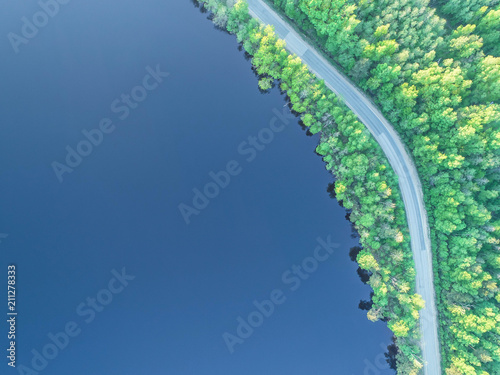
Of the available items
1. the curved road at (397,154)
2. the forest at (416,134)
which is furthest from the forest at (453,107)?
the curved road at (397,154)

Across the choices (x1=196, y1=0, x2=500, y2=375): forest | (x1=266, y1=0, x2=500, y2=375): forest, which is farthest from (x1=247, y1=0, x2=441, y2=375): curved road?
(x1=266, y1=0, x2=500, y2=375): forest

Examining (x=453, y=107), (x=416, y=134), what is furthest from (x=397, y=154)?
(x=453, y=107)

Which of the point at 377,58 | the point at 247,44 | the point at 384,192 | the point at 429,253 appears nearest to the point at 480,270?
the point at 429,253

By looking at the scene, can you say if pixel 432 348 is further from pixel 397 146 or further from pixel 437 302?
pixel 397 146

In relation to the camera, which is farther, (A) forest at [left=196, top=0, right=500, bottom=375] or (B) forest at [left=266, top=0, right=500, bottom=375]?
(A) forest at [left=196, top=0, right=500, bottom=375]

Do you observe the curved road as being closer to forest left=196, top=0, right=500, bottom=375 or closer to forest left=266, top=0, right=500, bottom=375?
forest left=196, top=0, right=500, bottom=375
